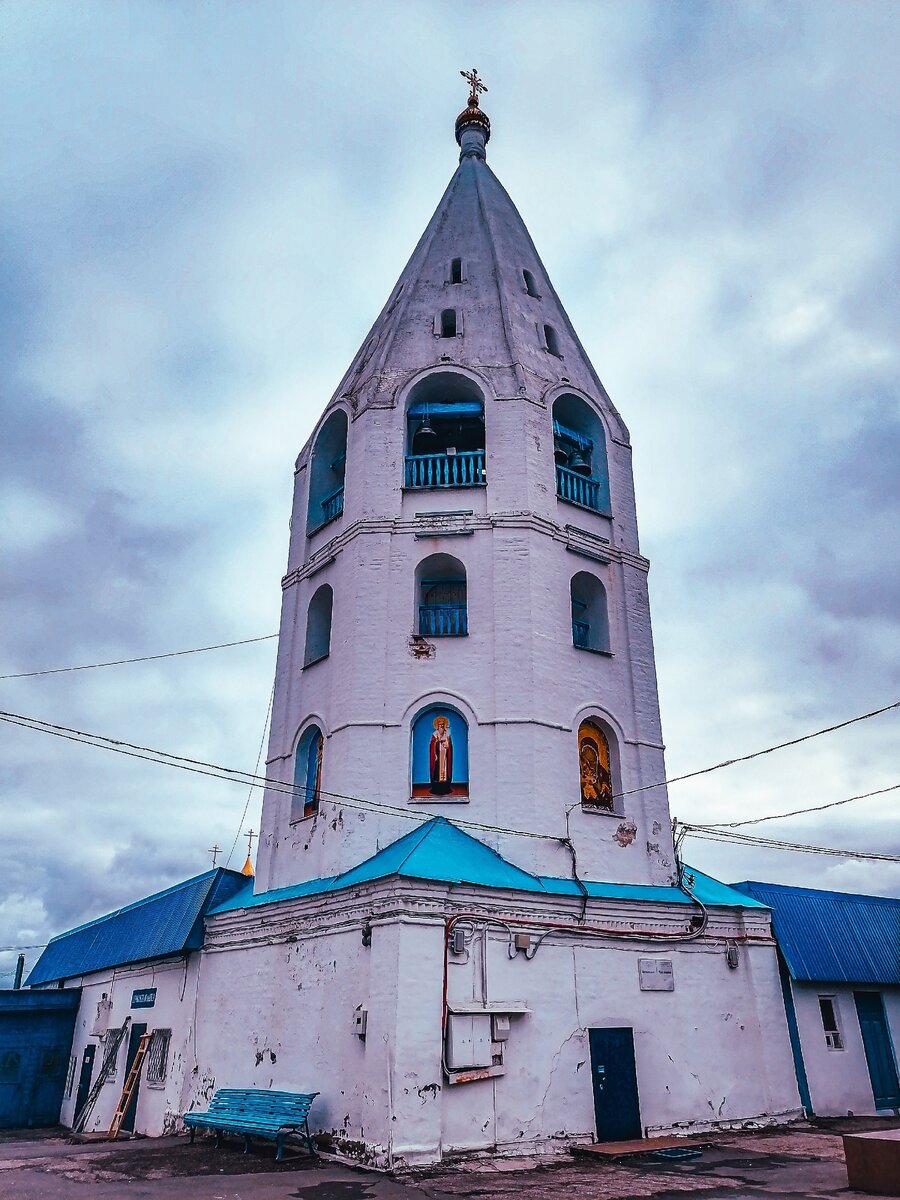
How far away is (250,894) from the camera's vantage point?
18281 mm

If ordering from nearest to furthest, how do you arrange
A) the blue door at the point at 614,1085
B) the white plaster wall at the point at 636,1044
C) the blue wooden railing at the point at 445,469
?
the white plaster wall at the point at 636,1044 < the blue door at the point at 614,1085 < the blue wooden railing at the point at 445,469

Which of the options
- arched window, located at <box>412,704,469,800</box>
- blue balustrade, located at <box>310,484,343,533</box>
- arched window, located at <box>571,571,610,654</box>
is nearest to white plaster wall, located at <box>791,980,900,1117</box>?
arched window, located at <box>571,571,610,654</box>

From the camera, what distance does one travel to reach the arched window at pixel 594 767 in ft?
56.7

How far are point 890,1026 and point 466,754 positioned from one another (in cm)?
1121

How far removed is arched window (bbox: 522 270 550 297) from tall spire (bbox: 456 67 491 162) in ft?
23.6

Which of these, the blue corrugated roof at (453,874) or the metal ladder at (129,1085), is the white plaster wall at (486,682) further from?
the metal ladder at (129,1085)

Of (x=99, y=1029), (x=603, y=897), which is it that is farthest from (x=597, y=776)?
(x=99, y=1029)

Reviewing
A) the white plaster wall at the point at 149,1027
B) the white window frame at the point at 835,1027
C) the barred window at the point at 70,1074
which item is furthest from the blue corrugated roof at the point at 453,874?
the barred window at the point at 70,1074

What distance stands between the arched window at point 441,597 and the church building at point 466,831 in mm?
66

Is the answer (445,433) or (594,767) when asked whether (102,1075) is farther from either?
(445,433)

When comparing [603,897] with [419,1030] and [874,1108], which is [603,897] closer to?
[419,1030]

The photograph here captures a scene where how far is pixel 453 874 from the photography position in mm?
14203

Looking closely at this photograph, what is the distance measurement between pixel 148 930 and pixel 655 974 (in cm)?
1108

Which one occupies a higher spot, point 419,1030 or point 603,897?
point 603,897
